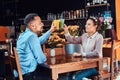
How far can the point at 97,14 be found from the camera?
25.9 feet

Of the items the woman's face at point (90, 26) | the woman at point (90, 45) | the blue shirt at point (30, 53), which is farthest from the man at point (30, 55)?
the woman's face at point (90, 26)

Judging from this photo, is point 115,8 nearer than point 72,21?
Yes

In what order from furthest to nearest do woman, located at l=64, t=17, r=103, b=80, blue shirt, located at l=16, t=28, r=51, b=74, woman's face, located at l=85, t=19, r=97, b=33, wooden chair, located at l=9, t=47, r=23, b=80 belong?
woman's face, located at l=85, t=19, r=97, b=33 → woman, located at l=64, t=17, r=103, b=80 → blue shirt, located at l=16, t=28, r=51, b=74 → wooden chair, located at l=9, t=47, r=23, b=80

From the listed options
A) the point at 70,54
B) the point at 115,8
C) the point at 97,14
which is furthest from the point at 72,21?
the point at 70,54

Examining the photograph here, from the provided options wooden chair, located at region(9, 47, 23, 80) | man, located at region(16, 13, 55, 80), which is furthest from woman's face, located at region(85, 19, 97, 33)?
wooden chair, located at region(9, 47, 23, 80)

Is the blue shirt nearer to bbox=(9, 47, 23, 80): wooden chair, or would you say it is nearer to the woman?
bbox=(9, 47, 23, 80): wooden chair

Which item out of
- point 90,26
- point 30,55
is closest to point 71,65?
point 30,55

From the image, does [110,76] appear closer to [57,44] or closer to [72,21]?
[57,44]

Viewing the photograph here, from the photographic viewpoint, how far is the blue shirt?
283 cm

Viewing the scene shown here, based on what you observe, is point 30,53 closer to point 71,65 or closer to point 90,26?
point 71,65

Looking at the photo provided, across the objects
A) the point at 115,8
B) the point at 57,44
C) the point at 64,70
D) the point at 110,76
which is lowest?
the point at 110,76

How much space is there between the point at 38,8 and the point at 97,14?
121 inches

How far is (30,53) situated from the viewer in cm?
287

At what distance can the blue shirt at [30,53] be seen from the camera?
2.83 m
